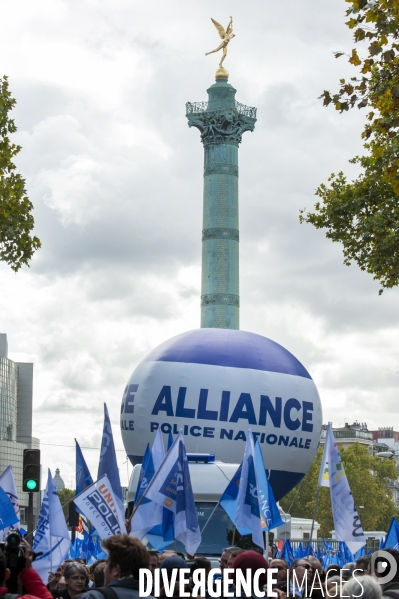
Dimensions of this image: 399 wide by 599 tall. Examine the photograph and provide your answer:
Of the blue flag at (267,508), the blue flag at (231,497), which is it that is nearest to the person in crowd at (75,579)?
the blue flag at (231,497)

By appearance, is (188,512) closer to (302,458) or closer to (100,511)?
(100,511)

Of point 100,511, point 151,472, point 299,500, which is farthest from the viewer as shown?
point 299,500

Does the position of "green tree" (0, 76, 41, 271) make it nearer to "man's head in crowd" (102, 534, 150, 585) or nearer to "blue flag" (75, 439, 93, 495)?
"blue flag" (75, 439, 93, 495)

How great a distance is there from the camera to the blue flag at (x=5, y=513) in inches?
697

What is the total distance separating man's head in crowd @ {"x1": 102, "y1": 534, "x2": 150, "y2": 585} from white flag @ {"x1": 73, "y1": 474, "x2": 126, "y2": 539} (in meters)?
9.84

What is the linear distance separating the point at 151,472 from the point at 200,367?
28.1 ft

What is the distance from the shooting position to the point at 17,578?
291 inches

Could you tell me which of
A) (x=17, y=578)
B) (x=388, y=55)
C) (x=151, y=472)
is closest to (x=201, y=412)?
(x=151, y=472)

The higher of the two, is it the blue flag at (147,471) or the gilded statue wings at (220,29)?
the gilded statue wings at (220,29)

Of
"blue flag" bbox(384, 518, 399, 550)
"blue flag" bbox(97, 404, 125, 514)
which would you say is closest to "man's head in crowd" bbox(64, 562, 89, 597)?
"blue flag" bbox(384, 518, 399, 550)

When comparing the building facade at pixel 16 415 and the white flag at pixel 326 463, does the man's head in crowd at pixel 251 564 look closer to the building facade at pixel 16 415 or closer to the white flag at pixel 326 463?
the white flag at pixel 326 463

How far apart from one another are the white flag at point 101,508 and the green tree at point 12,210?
21.7 ft

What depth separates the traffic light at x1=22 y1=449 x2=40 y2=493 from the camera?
765 inches

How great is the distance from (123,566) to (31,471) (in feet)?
42.1
